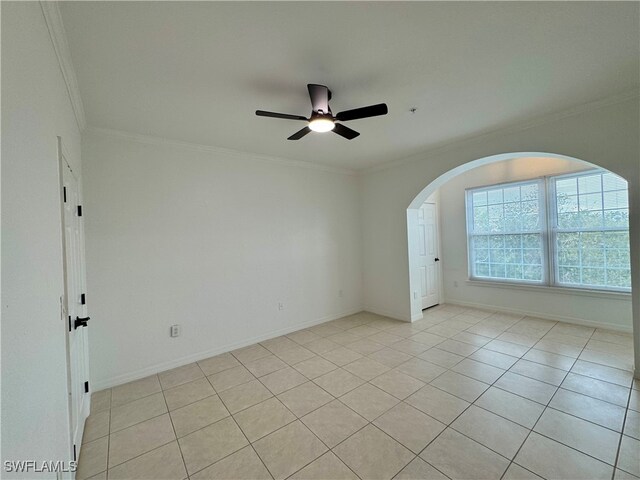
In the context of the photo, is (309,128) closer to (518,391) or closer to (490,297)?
(518,391)

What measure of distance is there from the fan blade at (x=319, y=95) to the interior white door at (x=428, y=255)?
342 centimetres

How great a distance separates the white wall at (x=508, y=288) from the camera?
368 centimetres

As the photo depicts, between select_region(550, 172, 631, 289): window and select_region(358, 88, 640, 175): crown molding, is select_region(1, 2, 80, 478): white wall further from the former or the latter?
select_region(550, 172, 631, 289): window

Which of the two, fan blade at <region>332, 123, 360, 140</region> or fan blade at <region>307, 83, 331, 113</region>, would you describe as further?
fan blade at <region>332, 123, 360, 140</region>

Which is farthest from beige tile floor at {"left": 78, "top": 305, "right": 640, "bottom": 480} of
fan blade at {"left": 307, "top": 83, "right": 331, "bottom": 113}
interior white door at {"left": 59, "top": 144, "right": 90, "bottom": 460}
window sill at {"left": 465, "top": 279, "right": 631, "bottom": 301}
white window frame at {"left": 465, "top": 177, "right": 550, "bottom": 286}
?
fan blade at {"left": 307, "top": 83, "right": 331, "bottom": 113}

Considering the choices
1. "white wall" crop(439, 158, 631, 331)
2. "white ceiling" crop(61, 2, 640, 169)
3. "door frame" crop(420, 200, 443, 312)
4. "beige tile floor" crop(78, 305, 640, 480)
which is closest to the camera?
"white ceiling" crop(61, 2, 640, 169)

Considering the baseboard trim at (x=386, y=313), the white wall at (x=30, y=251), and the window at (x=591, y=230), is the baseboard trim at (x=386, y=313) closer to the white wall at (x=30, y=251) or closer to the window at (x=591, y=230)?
the window at (x=591, y=230)

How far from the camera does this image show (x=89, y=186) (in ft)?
8.61

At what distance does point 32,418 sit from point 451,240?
18.6 feet

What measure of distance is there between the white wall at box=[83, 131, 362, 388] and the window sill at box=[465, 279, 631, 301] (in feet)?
9.22

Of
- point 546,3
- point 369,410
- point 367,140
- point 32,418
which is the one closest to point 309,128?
point 367,140

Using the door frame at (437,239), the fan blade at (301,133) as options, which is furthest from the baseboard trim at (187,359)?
the fan blade at (301,133)

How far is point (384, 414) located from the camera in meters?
2.13

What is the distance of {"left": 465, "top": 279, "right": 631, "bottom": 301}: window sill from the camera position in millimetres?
3568
